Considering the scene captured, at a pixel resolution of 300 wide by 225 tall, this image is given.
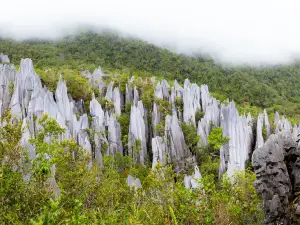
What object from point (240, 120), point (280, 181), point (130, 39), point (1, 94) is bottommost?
point (240, 120)

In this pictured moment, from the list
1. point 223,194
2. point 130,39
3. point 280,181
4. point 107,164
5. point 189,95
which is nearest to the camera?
point 280,181

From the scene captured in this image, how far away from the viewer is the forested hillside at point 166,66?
5544cm

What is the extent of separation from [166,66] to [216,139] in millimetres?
37107

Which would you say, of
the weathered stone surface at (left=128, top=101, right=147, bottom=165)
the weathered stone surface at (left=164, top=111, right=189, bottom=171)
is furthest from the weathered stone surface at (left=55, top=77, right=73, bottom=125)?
the weathered stone surface at (left=164, top=111, right=189, bottom=171)

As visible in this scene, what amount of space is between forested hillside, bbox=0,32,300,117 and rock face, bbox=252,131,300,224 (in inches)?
1803

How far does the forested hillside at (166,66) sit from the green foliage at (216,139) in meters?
24.7

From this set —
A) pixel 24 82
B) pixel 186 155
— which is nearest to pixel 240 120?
pixel 186 155

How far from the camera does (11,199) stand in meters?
5.23

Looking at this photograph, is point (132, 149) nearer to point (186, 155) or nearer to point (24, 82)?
point (186, 155)

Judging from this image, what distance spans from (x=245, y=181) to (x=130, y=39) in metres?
70.5

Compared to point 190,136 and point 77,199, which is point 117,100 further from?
point 77,199

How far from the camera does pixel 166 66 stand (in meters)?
63.8

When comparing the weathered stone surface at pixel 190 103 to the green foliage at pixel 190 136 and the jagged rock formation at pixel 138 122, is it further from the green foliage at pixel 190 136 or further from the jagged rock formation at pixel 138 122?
the green foliage at pixel 190 136

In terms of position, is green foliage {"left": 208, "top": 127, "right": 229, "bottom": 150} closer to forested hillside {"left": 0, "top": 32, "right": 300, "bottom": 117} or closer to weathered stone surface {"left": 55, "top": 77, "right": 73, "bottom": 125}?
weathered stone surface {"left": 55, "top": 77, "right": 73, "bottom": 125}
